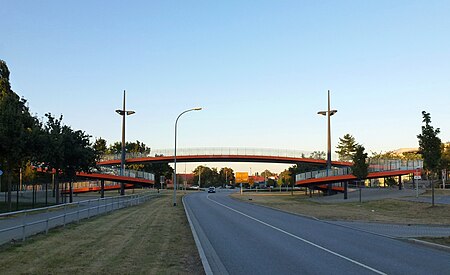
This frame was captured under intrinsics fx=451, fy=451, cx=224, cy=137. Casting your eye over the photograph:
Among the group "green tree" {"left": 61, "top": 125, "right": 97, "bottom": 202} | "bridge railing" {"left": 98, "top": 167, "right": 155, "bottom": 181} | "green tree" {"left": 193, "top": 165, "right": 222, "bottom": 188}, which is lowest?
"green tree" {"left": 193, "top": 165, "right": 222, "bottom": 188}

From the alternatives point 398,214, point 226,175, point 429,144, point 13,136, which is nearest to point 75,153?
point 13,136

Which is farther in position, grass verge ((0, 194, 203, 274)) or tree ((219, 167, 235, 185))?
tree ((219, 167, 235, 185))

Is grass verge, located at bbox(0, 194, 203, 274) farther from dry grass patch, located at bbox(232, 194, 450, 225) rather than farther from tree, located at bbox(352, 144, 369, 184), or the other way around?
tree, located at bbox(352, 144, 369, 184)

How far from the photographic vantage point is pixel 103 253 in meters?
11.5

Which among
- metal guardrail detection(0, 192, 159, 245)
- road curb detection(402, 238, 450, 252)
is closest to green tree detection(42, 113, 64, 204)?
metal guardrail detection(0, 192, 159, 245)

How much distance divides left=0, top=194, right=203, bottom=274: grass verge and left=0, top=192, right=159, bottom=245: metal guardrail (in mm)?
478

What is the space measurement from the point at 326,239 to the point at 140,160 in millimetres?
65788

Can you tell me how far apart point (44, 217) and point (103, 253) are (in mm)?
7669

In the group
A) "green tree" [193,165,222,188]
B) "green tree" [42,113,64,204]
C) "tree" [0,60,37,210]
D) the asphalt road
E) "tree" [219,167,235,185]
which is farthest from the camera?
"tree" [219,167,235,185]

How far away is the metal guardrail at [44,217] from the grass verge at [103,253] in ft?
1.57

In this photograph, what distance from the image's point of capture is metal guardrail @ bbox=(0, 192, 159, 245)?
1358 centimetres

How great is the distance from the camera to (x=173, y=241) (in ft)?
47.8

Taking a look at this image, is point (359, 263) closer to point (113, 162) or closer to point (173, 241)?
point (173, 241)

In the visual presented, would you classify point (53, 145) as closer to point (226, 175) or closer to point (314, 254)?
point (314, 254)
